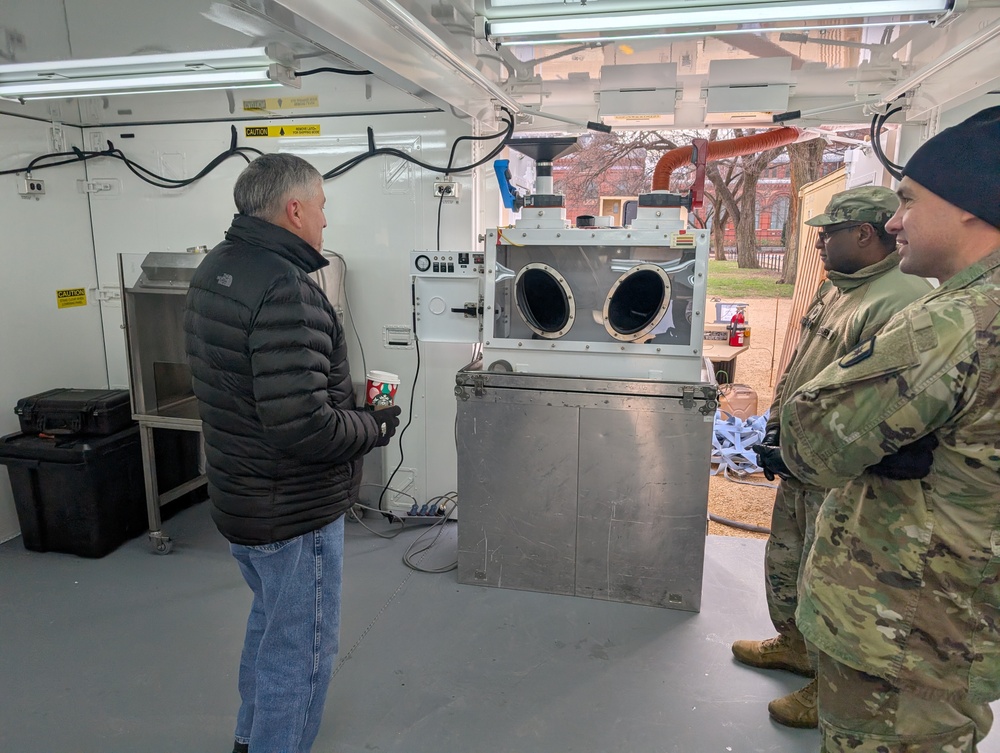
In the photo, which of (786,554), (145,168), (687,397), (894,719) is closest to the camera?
(894,719)

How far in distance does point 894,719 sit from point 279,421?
59.1 inches

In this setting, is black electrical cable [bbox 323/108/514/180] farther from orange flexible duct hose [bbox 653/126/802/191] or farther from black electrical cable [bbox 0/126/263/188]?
orange flexible duct hose [bbox 653/126/802/191]

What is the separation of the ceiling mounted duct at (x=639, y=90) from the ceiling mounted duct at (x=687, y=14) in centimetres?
124

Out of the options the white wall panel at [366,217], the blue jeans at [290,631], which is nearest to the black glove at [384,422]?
the blue jeans at [290,631]

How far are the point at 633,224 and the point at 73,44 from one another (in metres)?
2.80

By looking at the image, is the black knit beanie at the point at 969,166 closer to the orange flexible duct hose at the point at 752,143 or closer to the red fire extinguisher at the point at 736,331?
the orange flexible duct hose at the point at 752,143

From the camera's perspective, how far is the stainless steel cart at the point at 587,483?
2602 millimetres

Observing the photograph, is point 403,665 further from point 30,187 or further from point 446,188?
point 30,187

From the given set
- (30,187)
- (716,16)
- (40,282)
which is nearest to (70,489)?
(40,282)

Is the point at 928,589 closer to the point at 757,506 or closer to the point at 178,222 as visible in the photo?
the point at 757,506

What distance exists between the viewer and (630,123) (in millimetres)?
3303

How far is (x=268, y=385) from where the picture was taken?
4.84ft

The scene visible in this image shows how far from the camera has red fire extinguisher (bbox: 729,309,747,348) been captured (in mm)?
5477

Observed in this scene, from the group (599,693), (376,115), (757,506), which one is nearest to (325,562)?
(599,693)
